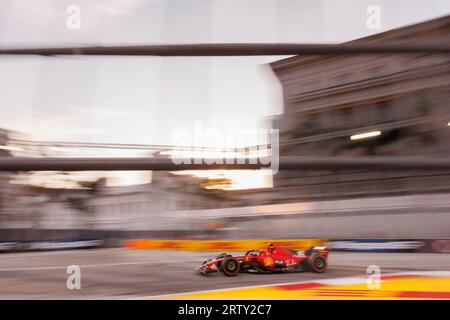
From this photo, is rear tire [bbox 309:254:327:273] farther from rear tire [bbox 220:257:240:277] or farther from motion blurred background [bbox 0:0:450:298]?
rear tire [bbox 220:257:240:277]

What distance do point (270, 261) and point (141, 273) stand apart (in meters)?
0.89

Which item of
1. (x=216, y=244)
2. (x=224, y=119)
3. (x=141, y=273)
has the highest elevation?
(x=224, y=119)

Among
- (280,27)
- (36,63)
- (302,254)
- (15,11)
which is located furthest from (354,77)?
(15,11)

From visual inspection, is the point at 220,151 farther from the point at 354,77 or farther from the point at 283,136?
the point at 354,77

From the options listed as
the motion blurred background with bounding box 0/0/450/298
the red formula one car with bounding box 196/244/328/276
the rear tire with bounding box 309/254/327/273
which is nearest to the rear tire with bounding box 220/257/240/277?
the red formula one car with bounding box 196/244/328/276

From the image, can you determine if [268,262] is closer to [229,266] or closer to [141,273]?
[229,266]

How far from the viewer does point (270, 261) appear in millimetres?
2545

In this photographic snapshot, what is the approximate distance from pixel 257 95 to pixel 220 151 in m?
0.53

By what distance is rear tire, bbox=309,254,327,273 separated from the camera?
8.43 feet

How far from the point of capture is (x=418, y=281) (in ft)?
8.39

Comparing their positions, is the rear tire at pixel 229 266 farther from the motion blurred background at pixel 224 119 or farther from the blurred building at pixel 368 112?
the blurred building at pixel 368 112

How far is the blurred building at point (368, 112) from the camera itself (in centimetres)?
269

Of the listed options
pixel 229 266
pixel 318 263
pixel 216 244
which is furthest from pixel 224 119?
pixel 318 263

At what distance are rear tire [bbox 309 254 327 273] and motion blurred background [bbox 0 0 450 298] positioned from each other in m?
0.15
